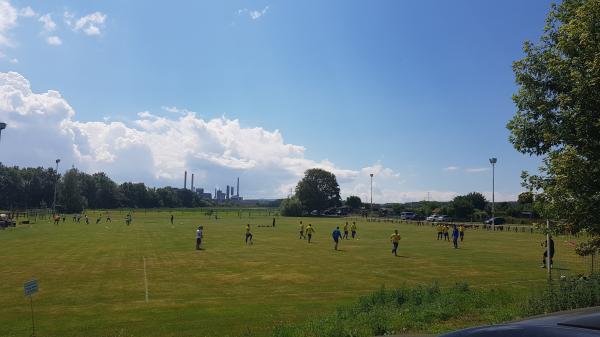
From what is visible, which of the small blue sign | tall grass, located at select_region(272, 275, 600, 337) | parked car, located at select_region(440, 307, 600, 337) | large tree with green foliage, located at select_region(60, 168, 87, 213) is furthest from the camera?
large tree with green foliage, located at select_region(60, 168, 87, 213)

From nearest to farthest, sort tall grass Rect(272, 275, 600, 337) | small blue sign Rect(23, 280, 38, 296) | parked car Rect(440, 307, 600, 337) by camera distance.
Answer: parked car Rect(440, 307, 600, 337)
tall grass Rect(272, 275, 600, 337)
small blue sign Rect(23, 280, 38, 296)

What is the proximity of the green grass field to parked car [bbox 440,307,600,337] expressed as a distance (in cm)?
800

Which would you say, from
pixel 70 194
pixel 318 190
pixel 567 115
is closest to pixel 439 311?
pixel 567 115

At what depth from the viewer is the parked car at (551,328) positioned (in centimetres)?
297

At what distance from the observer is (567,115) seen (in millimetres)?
12297

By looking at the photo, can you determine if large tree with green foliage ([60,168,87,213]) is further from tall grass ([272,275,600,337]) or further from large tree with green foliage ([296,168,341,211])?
tall grass ([272,275,600,337])

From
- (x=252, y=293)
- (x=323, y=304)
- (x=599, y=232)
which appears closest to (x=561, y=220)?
(x=599, y=232)

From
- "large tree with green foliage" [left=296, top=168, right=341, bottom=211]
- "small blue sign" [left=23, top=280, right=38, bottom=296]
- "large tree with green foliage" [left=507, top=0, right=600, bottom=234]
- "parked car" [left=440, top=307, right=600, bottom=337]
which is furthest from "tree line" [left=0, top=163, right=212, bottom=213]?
"parked car" [left=440, top=307, right=600, bottom=337]

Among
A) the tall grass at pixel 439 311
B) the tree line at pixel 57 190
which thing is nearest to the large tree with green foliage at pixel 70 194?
the tree line at pixel 57 190

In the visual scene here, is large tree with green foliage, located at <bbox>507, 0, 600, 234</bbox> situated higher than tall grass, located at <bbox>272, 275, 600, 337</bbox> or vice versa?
large tree with green foliage, located at <bbox>507, 0, 600, 234</bbox>

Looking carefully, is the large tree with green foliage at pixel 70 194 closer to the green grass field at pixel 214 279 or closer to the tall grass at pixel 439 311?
the green grass field at pixel 214 279

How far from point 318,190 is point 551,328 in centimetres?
13694

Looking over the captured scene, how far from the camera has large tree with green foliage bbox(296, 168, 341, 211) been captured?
138m

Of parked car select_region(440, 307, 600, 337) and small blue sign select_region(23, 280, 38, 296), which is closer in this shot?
parked car select_region(440, 307, 600, 337)
